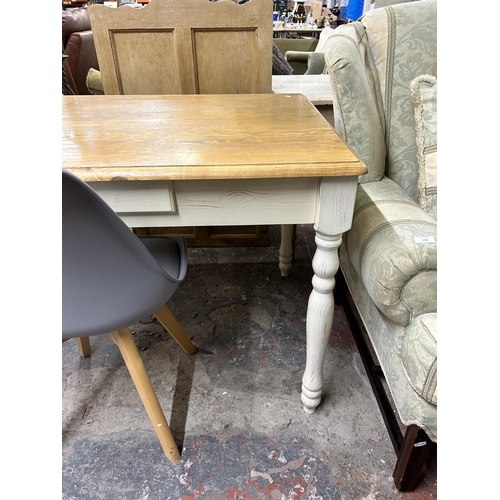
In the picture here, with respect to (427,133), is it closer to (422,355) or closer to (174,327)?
(422,355)

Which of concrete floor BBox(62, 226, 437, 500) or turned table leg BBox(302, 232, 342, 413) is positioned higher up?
turned table leg BBox(302, 232, 342, 413)

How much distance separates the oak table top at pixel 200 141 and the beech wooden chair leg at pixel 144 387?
375 millimetres

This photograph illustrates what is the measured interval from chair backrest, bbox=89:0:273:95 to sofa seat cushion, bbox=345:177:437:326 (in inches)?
35.1

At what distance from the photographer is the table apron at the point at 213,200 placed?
2.34ft

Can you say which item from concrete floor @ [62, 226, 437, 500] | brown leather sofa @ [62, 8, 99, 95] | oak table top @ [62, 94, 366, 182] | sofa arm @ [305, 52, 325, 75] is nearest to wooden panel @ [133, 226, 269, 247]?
concrete floor @ [62, 226, 437, 500]

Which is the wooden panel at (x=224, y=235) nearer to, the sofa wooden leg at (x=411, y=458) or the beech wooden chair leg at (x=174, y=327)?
the beech wooden chair leg at (x=174, y=327)

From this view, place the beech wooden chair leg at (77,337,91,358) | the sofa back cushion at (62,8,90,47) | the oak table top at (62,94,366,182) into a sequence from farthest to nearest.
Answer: the sofa back cushion at (62,8,90,47), the beech wooden chair leg at (77,337,91,358), the oak table top at (62,94,366,182)

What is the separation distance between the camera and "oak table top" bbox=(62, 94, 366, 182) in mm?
665

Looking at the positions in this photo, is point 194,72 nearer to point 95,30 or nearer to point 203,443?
point 95,30

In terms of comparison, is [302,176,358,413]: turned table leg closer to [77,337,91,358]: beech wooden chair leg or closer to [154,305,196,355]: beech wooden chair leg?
[154,305,196,355]: beech wooden chair leg

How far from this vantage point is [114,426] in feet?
3.32

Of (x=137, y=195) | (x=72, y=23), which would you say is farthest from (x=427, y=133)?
(x=72, y=23)

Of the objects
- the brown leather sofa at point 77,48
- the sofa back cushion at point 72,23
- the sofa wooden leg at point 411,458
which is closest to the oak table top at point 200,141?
the sofa wooden leg at point 411,458
